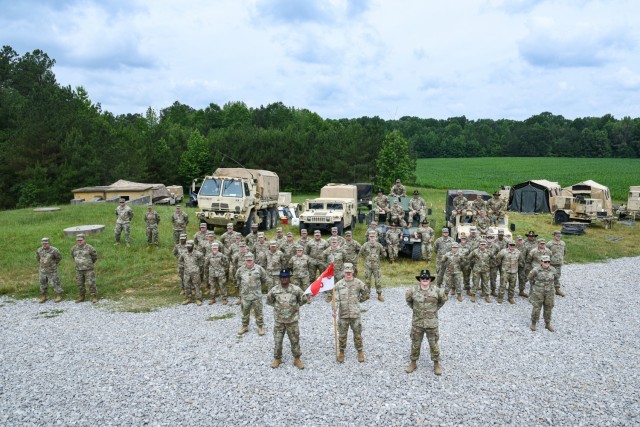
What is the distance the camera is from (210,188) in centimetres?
1941

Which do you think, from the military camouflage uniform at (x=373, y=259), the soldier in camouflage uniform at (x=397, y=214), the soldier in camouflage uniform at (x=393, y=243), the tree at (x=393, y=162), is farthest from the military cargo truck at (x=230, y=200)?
the tree at (x=393, y=162)

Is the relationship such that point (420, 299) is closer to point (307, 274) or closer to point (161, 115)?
point (307, 274)

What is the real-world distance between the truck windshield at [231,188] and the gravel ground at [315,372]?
8.52 m

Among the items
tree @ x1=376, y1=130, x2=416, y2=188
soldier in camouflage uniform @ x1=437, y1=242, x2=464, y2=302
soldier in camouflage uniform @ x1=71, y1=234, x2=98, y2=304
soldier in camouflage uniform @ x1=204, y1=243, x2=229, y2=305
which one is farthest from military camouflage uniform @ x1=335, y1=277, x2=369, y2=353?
tree @ x1=376, y1=130, x2=416, y2=188

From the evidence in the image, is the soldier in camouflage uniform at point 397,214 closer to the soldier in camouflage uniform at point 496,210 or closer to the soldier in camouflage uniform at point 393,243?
the soldier in camouflage uniform at point 393,243

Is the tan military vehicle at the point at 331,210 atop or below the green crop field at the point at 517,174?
below

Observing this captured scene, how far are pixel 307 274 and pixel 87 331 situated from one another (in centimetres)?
495

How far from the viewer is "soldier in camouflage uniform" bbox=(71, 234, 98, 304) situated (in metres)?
11.8

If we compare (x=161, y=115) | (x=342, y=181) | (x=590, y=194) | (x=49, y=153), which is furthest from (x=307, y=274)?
(x=161, y=115)

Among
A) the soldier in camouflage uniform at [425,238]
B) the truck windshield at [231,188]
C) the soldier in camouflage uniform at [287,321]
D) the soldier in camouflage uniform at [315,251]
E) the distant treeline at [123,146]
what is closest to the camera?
the soldier in camouflage uniform at [287,321]

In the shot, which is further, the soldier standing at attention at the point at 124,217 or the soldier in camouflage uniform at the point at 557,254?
the soldier standing at attention at the point at 124,217

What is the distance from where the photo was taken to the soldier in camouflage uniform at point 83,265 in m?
11.8

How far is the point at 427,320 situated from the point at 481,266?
4.74 m

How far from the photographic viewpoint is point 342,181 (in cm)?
4709
